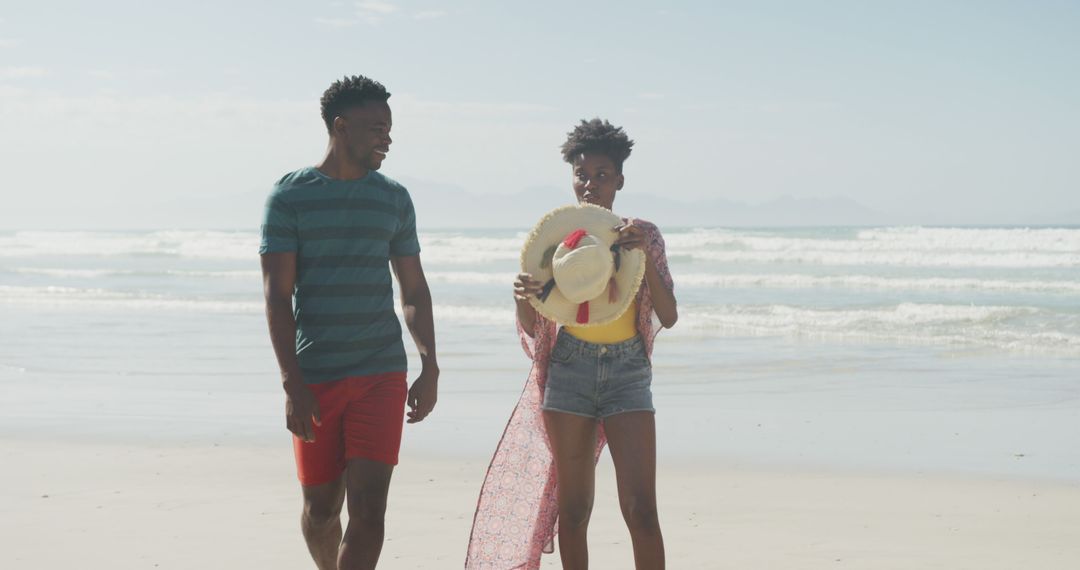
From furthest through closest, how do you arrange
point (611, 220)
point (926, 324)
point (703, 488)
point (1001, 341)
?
point (926, 324)
point (1001, 341)
point (703, 488)
point (611, 220)

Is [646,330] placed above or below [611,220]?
below

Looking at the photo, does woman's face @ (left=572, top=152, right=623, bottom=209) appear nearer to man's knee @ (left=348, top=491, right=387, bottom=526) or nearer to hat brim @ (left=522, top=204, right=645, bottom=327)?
hat brim @ (left=522, top=204, right=645, bottom=327)

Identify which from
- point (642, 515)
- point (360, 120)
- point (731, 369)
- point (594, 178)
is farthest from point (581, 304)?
point (731, 369)

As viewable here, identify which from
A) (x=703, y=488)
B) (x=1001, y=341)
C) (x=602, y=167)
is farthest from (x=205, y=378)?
(x=1001, y=341)

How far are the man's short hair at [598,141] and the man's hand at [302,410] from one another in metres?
1.28

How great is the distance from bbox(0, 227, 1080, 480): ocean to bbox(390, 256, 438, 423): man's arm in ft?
11.8

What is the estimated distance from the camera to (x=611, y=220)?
A: 402cm

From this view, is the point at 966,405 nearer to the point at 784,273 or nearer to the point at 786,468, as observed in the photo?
the point at 786,468

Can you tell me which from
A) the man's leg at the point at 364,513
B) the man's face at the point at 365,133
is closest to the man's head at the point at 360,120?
the man's face at the point at 365,133

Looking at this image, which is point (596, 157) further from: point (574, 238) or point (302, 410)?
point (302, 410)

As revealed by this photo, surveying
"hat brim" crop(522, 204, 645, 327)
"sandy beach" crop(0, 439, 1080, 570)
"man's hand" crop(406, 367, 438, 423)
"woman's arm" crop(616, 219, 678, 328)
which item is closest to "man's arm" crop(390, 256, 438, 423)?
"man's hand" crop(406, 367, 438, 423)

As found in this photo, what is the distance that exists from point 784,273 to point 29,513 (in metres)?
23.3

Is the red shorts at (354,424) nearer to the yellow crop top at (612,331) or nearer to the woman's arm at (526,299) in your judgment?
the woman's arm at (526,299)

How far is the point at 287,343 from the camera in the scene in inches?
148
